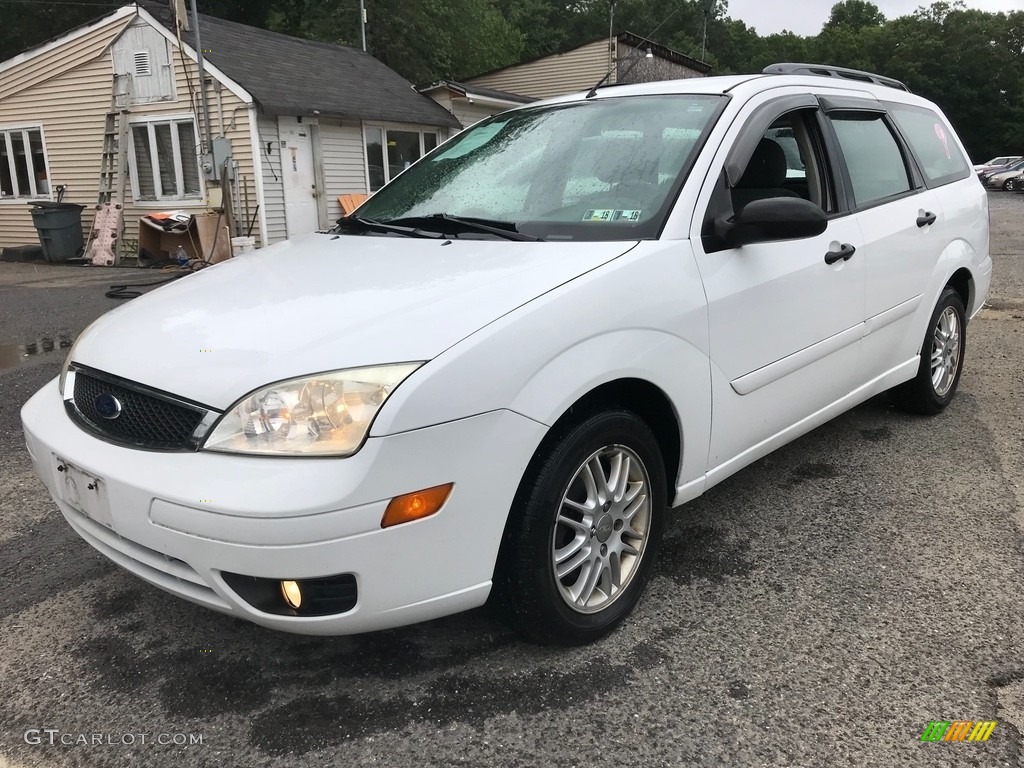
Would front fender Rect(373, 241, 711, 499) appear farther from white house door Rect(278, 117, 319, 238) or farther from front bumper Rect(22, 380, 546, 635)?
white house door Rect(278, 117, 319, 238)

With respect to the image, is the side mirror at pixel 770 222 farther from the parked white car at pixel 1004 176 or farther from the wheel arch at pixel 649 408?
the parked white car at pixel 1004 176

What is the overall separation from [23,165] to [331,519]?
17.7m

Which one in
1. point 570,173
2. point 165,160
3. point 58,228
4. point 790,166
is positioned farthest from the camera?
point 165,160

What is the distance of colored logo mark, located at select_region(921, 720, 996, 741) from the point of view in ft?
6.77

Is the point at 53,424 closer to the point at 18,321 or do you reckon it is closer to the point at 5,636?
the point at 5,636

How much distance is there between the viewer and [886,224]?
11.9 ft

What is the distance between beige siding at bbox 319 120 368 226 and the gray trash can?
14.2ft

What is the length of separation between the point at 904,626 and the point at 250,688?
1.97 meters

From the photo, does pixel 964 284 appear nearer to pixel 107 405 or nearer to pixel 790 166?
pixel 790 166

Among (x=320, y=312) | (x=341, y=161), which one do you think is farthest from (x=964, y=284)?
(x=341, y=161)

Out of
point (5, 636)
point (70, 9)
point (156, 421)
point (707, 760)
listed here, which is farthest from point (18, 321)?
point (70, 9)

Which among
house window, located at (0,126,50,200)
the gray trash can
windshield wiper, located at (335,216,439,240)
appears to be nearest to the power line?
house window, located at (0,126,50,200)

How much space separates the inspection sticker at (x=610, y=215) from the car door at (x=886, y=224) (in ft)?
4.24

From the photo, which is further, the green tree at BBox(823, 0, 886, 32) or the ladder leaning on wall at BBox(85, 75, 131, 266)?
the green tree at BBox(823, 0, 886, 32)
